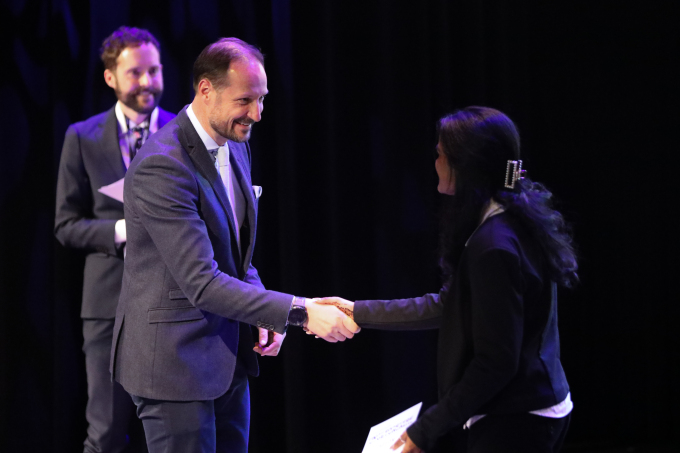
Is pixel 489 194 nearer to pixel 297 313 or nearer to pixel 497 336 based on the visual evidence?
pixel 497 336

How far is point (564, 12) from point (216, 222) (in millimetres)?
2452

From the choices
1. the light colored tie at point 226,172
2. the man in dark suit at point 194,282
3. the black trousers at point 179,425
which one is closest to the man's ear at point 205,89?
the man in dark suit at point 194,282

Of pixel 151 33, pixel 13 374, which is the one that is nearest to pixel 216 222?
pixel 151 33

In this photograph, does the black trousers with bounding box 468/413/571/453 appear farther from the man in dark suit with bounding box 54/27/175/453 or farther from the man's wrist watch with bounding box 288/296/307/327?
the man in dark suit with bounding box 54/27/175/453

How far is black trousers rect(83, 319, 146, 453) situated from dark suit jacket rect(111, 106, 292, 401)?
718 mm

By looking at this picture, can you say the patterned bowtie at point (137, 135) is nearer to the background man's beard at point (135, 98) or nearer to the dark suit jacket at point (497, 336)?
the background man's beard at point (135, 98)

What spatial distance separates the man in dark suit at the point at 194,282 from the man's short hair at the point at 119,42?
2.50ft

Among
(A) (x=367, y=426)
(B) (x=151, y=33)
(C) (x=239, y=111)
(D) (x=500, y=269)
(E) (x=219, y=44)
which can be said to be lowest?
(A) (x=367, y=426)

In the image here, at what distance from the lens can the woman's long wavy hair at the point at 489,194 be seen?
1.62 metres

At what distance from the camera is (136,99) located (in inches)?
105

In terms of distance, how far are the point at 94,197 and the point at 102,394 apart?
75cm

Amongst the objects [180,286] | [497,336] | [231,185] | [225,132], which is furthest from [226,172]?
[497,336]

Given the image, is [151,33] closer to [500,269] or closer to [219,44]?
[219,44]

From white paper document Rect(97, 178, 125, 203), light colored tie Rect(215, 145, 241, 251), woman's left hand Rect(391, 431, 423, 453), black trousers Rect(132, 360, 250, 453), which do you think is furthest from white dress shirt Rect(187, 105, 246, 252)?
woman's left hand Rect(391, 431, 423, 453)
